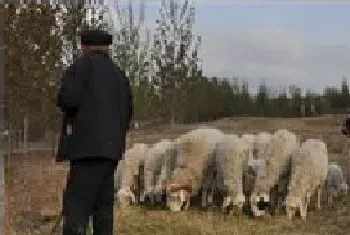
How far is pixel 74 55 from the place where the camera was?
9.78 meters

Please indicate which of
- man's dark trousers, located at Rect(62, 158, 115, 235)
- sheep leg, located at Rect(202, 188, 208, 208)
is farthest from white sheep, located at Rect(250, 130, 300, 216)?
man's dark trousers, located at Rect(62, 158, 115, 235)

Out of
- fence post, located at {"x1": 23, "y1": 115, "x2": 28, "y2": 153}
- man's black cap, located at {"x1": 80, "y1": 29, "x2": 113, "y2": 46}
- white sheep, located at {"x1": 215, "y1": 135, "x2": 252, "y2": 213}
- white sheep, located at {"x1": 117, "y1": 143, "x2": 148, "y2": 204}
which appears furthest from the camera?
fence post, located at {"x1": 23, "y1": 115, "x2": 28, "y2": 153}

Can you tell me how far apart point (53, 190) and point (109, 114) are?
5056mm

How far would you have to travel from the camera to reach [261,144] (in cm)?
1115

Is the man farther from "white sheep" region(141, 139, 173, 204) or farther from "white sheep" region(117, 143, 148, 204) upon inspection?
"white sheep" region(141, 139, 173, 204)

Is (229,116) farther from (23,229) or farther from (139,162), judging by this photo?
(23,229)

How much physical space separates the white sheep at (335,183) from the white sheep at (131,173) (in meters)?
2.71

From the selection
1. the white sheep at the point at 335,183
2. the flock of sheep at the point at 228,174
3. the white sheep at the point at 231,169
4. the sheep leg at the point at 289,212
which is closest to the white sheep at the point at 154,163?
the flock of sheep at the point at 228,174

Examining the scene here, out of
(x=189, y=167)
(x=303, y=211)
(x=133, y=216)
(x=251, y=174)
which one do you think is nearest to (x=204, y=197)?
(x=189, y=167)

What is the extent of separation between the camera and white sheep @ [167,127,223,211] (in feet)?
33.2

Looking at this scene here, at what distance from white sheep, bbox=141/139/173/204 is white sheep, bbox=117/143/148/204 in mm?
128

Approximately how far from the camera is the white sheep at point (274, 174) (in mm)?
9992

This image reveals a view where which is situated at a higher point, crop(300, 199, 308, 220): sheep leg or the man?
the man

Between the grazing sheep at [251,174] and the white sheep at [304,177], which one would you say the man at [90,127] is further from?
the grazing sheep at [251,174]
